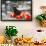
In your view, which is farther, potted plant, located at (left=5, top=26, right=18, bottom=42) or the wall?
the wall

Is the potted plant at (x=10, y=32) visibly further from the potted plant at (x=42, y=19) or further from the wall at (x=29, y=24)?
the potted plant at (x=42, y=19)

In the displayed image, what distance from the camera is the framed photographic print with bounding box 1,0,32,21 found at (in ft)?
9.55

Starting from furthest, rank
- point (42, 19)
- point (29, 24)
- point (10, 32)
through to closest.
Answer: point (29, 24) < point (42, 19) < point (10, 32)

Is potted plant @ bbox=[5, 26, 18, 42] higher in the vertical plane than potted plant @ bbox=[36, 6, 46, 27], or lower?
lower

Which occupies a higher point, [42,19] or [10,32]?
[42,19]

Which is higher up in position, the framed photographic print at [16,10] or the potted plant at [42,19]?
the framed photographic print at [16,10]

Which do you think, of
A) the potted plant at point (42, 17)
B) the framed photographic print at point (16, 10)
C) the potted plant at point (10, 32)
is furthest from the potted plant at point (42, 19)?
the potted plant at point (10, 32)

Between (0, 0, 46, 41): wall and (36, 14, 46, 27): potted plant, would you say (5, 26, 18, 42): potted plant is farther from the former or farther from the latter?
(36, 14, 46, 27): potted plant

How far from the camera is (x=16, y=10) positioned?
Answer: 292 cm

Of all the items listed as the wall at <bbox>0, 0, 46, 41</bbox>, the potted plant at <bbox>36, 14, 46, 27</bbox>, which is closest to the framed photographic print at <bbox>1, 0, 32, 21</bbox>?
the wall at <bbox>0, 0, 46, 41</bbox>

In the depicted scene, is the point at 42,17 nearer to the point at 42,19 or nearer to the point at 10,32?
the point at 42,19

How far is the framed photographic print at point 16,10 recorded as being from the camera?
2.91 m

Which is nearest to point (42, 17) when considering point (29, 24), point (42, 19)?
point (42, 19)

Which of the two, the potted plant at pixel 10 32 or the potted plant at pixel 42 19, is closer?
the potted plant at pixel 10 32
